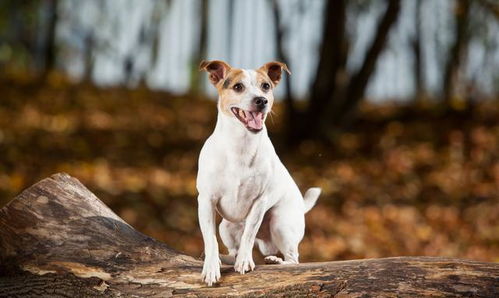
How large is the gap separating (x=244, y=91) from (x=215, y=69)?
0.28m

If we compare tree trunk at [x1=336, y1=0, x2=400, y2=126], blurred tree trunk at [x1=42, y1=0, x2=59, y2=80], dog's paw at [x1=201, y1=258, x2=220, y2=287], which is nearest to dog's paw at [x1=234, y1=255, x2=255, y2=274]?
dog's paw at [x1=201, y1=258, x2=220, y2=287]

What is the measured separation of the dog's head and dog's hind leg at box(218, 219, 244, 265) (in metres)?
0.72

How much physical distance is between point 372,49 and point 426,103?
115 inches

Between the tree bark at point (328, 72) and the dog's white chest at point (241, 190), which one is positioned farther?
the tree bark at point (328, 72)

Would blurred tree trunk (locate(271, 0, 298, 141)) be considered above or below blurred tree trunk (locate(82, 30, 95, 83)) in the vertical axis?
below

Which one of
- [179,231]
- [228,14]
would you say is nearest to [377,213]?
[179,231]

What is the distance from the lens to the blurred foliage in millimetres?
8031

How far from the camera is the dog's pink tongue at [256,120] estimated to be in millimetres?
2820

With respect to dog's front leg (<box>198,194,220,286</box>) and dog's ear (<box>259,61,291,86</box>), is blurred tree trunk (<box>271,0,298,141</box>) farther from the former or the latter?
dog's front leg (<box>198,194,220,286</box>)

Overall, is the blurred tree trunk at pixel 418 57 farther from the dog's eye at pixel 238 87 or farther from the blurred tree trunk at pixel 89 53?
the dog's eye at pixel 238 87

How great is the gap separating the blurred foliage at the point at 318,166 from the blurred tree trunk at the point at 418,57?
3324mm

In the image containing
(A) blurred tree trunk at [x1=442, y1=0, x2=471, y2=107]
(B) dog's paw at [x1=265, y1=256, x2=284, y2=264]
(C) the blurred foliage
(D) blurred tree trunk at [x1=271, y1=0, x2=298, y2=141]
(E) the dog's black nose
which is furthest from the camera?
(A) blurred tree trunk at [x1=442, y1=0, x2=471, y2=107]

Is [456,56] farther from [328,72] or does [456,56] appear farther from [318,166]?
[318,166]

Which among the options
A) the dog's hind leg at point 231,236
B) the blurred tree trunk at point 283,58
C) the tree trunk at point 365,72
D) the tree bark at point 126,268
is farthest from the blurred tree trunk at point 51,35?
the dog's hind leg at point 231,236
